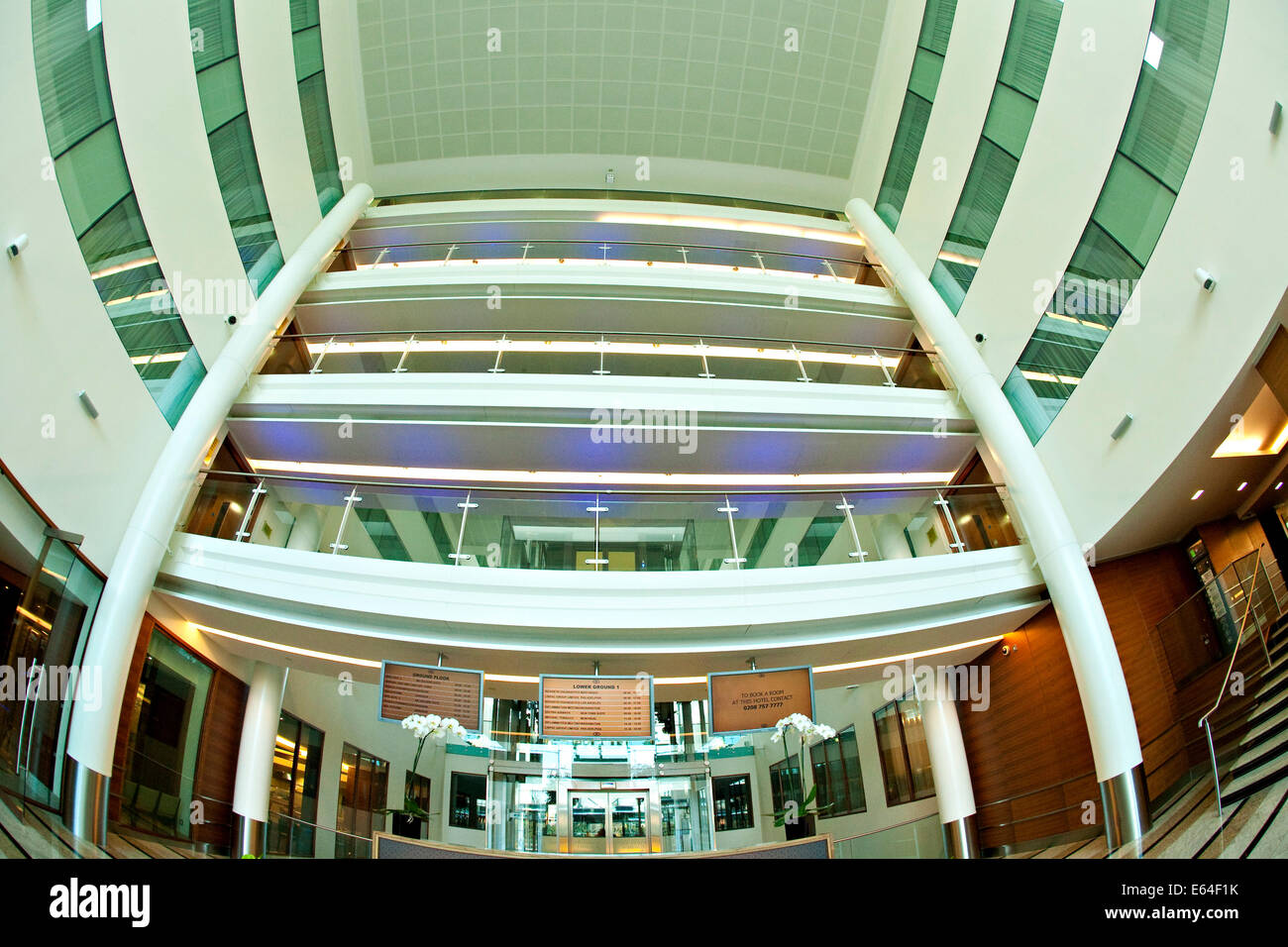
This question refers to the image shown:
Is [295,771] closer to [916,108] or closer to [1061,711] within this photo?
[1061,711]

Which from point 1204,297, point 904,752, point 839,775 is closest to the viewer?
point 1204,297

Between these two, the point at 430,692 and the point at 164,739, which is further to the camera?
the point at 164,739

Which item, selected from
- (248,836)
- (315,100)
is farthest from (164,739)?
(315,100)

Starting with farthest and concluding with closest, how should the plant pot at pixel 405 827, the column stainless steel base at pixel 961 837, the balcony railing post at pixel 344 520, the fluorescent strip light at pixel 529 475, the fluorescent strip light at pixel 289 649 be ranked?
the plant pot at pixel 405 827
the fluorescent strip light at pixel 529 475
the column stainless steel base at pixel 961 837
the fluorescent strip light at pixel 289 649
the balcony railing post at pixel 344 520

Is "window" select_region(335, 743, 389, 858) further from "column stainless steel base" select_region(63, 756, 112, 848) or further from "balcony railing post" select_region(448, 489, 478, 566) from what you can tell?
"balcony railing post" select_region(448, 489, 478, 566)

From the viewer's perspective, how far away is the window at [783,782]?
36.2ft

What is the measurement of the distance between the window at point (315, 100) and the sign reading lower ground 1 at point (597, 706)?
32.5 ft

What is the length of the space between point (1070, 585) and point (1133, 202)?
409 cm

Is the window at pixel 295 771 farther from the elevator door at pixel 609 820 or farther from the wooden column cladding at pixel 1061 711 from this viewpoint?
the wooden column cladding at pixel 1061 711

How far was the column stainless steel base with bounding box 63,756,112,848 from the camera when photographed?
16.7 feet

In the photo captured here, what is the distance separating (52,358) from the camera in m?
5.53

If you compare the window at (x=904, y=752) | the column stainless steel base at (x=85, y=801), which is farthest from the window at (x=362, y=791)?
the window at (x=904, y=752)

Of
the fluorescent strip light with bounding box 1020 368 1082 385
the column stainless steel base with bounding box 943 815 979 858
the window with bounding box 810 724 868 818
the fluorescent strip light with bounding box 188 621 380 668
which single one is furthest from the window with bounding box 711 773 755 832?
the fluorescent strip light with bounding box 1020 368 1082 385

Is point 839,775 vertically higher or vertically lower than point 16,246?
lower
